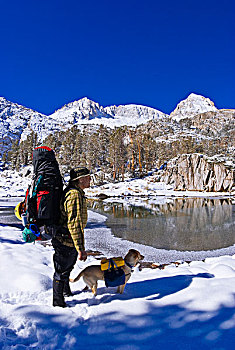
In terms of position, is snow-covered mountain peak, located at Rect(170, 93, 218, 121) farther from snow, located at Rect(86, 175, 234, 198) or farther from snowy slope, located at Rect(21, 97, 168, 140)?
snow, located at Rect(86, 175, 234, 198)

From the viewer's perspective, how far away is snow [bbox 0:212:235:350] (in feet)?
6.27

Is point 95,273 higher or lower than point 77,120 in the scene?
lower

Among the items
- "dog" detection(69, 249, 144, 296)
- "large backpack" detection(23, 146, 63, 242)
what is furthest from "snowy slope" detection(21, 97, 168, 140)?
"dog" detection(69, 249, 144, 296)

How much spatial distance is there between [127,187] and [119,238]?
25907 mm

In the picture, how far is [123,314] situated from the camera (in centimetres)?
235

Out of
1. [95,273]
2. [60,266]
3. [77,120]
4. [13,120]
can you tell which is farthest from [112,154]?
[77,120]

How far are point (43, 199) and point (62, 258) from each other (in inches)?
30.0

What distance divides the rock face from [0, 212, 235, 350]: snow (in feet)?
104

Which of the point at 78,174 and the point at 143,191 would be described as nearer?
the point at 78,174

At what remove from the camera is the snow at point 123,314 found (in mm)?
1911

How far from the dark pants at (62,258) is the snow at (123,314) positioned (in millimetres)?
357

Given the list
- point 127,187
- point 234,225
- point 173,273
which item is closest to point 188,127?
point 127,187

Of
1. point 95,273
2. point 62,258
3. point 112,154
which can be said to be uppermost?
point 112,154

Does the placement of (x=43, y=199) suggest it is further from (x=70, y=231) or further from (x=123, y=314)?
(x=123, y=314)
